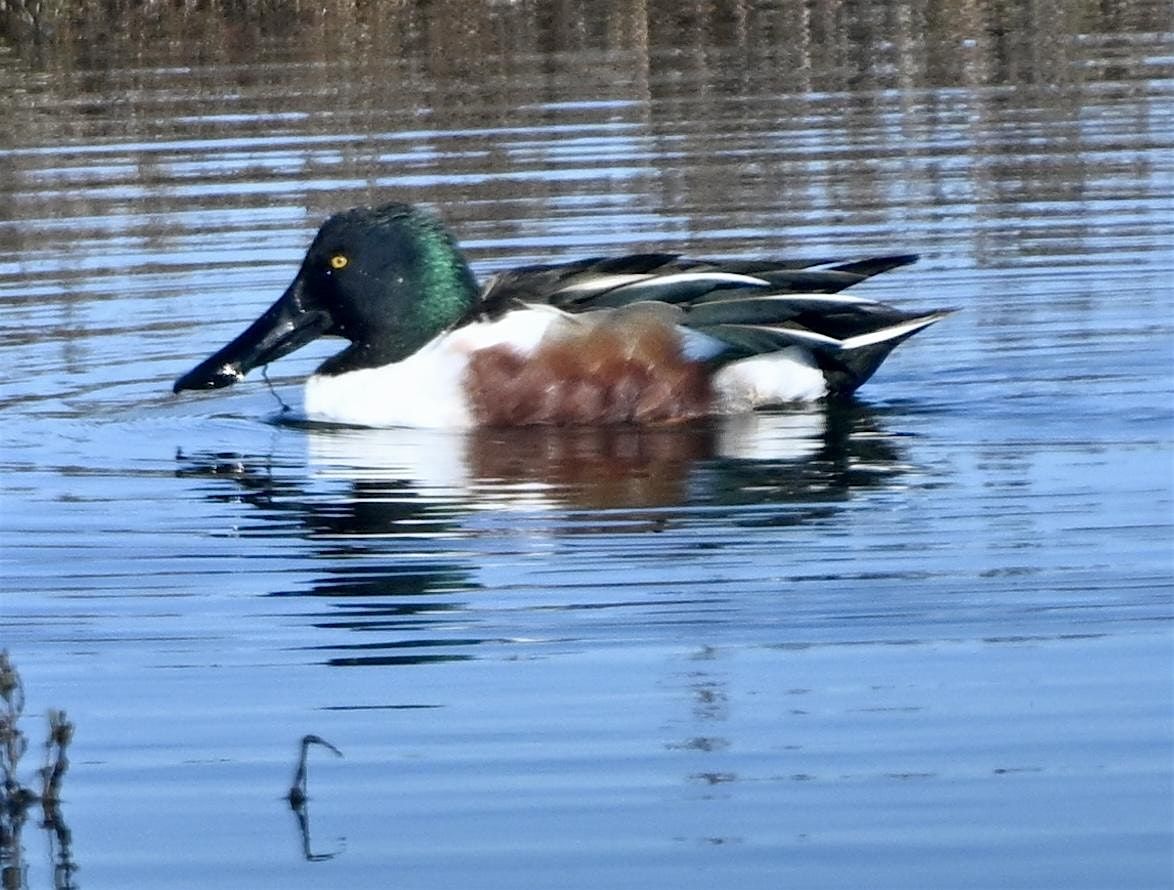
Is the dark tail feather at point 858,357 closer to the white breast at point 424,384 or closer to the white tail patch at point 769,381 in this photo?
the white tail patch at point 769,381

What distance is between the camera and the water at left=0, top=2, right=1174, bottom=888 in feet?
14.9

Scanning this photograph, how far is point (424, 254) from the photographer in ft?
28.6

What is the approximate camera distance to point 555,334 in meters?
8.30

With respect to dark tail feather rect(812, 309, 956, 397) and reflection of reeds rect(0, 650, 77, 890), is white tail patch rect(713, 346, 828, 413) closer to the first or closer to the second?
dark tail feather rect(812, 309, 956, 397)

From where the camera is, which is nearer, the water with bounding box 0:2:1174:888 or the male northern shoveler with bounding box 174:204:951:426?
the water with bounding box 0:2:1174:888

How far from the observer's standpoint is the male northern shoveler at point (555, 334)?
8.34 meters

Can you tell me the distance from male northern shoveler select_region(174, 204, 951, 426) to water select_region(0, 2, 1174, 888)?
0.56ft

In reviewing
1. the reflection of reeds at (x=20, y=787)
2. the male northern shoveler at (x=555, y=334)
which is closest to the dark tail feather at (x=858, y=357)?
the male northern shoveler at (x=555, y=334)

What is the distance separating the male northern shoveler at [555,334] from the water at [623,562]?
0.17 meters

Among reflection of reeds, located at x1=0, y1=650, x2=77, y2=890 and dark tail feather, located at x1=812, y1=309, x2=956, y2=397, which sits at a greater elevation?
dark tail feather, located at x1=812, y1=309, x2=956, y2=397

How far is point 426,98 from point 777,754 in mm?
12793

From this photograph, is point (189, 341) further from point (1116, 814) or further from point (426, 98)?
point (426, 98)

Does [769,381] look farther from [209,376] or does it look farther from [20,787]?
[20,787]

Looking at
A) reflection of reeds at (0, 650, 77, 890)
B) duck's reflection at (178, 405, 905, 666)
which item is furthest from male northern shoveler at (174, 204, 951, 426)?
reflection of reeds at (0, 650, 77, 890)
